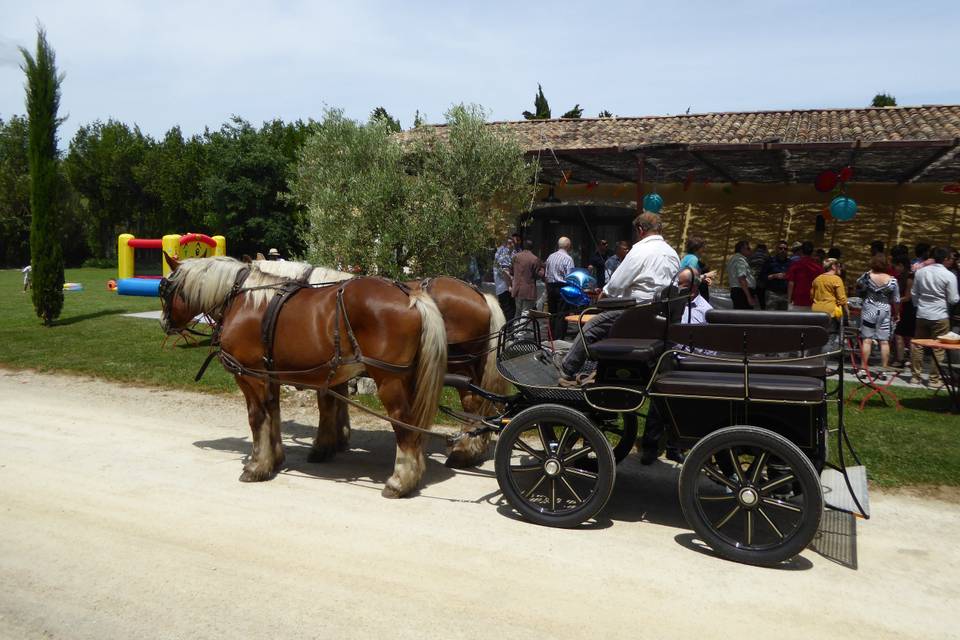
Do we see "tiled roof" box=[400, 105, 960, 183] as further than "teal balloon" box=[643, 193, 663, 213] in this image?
No

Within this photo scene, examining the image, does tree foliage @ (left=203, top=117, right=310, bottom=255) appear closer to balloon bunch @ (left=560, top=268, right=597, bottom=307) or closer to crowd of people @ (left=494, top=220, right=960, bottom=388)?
crowd of people @ (left=494, top=220, right=960, bottom=388)

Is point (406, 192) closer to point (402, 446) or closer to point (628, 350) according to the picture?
point (402, 446)

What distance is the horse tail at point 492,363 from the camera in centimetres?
634

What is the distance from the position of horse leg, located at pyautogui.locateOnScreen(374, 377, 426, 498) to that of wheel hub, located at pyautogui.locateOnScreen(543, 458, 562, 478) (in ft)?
3.75

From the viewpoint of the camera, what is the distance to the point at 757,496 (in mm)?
4137

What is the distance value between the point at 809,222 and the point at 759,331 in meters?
13.0

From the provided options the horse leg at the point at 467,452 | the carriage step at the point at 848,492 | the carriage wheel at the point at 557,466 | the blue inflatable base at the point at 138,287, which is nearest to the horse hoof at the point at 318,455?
the horse leg at the point at 467,452

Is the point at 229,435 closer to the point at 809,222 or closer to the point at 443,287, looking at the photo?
the point at 443,287

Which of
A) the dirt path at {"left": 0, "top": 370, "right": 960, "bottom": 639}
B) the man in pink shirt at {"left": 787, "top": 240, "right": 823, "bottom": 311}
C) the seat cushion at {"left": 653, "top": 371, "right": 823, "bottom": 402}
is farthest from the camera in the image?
the man in pink shirt at {"left": 787, "top": 240, "right": 823, "bottom": 311}

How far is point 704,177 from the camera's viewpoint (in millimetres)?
15781

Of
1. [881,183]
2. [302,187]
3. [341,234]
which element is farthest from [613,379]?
Result: [881,183]

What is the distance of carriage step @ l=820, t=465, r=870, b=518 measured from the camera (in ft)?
14.9

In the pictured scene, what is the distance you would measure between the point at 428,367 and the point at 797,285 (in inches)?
305

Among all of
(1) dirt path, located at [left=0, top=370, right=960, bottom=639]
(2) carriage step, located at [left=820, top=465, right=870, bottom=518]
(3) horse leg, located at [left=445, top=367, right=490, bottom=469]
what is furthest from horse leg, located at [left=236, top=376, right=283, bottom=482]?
(2) carriage step, located at [left=820, top=465, right=870, bottom=518]
